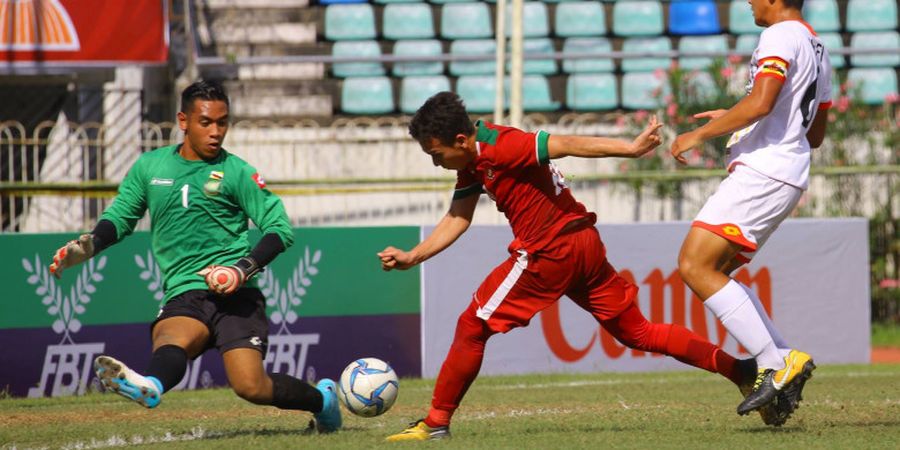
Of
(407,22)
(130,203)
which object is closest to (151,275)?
(130,203)

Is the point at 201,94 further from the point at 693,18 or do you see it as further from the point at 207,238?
the point at 693,18

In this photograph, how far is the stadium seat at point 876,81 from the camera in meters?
16.8

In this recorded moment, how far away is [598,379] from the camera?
10.6m

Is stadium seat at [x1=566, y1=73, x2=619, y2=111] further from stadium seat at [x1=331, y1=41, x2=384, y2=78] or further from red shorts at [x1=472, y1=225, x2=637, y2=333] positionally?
red shorts at [x1=472, y1=225, x2=637, y2=333]

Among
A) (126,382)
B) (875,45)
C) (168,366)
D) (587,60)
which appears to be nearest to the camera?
(126,382)

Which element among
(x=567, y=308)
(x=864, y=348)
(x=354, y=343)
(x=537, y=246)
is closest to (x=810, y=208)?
(x=864, y=348)

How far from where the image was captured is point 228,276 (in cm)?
625

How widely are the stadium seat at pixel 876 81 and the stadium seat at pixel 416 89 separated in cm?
486

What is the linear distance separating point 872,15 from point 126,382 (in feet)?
46.9

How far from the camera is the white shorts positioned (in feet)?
20.9

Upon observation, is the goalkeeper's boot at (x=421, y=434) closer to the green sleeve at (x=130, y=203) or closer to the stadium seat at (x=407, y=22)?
the green sleeve at (x=130, y=203)

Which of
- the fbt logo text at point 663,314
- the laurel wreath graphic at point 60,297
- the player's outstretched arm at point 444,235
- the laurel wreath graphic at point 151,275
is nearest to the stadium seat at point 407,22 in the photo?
the fbt logo text at point 663,314

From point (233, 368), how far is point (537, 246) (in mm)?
1506

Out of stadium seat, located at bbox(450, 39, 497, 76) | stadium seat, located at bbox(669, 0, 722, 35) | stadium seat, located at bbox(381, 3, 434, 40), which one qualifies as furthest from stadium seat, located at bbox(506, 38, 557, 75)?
stadium seat, located at bbox(669, 0, 722, 35)
